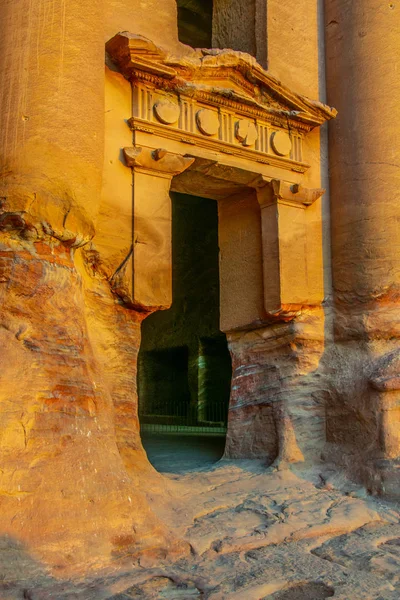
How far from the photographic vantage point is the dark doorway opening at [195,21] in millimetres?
8062

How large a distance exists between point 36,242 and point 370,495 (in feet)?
10.5

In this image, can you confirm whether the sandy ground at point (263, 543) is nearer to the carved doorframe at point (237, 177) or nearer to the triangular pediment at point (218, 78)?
the carved doorframe at point (237, 177)

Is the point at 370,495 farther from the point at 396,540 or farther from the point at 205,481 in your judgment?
the point at 205,481

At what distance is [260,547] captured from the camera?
363 centimetres

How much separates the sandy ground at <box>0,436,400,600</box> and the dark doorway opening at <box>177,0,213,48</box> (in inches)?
236

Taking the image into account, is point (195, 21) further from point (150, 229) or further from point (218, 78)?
point (150, 229)

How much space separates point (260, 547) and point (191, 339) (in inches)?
303

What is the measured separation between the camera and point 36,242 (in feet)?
12.0

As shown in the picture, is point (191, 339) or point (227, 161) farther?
point (191, 339)

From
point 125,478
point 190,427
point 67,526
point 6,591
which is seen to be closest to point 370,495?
point 125,478

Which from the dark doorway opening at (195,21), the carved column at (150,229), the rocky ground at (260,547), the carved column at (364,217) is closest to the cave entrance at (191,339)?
the dark doorway opening at (195,21)

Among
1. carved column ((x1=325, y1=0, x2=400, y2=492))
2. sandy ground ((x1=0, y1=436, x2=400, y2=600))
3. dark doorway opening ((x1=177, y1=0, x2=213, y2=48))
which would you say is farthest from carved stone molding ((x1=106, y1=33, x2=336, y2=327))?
dark doorway opening ((x1=177, y1=0, x2=213, y2=48))

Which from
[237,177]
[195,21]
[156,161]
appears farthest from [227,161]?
[195,21]

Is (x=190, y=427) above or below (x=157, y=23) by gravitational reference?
below
